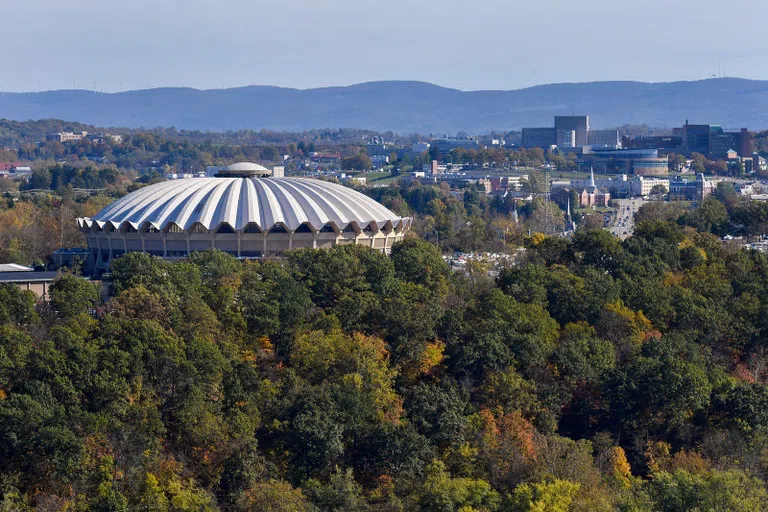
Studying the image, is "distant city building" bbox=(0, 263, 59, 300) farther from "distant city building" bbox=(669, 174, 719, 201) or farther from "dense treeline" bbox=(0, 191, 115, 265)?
"distant city building" bbox=(669, 174, 719, 201)

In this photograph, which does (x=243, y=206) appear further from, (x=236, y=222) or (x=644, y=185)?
(x=644, y=185)

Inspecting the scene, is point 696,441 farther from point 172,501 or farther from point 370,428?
point 172,501

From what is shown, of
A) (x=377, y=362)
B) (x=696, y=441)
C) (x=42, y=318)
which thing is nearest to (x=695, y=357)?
(x=696, y=441)

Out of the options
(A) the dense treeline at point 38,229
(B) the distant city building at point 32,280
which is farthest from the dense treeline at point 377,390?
(A) the dense treeline at point 38,229

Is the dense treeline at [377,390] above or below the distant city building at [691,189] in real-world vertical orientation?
above

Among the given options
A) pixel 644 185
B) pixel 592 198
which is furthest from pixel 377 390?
pixel 644 185

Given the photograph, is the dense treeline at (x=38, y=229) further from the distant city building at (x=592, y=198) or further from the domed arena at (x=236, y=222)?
the distant city building at (x=592, y=198)

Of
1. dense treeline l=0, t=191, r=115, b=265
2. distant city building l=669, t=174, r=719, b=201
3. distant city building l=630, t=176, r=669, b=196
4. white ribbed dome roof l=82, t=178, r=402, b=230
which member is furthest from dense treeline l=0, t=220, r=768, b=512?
distant city building l=630, t=176, r=669, b=196
